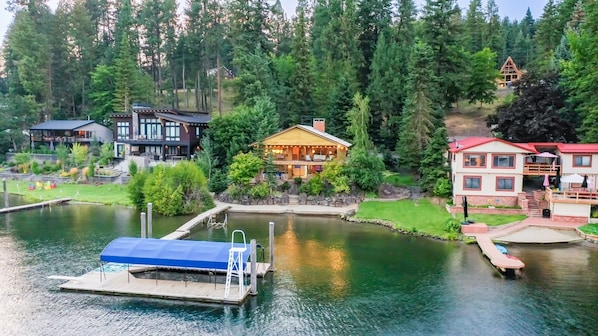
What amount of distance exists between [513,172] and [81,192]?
4104 centimetres

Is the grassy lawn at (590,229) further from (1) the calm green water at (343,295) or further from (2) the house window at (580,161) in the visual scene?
(2) the house window at (580,161)

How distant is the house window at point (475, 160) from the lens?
37.8 metres

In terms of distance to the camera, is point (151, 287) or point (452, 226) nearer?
point (151, 287)

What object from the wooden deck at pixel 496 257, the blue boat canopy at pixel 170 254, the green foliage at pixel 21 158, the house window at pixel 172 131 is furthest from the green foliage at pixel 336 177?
the green foliage at pixel 21 158

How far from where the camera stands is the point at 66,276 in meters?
24.3

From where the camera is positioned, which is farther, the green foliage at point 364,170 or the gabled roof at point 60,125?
the gabled roof at point 60,125

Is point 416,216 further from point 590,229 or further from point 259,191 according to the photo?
point 259,191

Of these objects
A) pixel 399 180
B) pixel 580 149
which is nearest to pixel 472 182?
pixel 580 149

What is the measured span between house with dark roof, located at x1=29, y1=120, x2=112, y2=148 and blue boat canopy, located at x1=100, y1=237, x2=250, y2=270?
44646 mm

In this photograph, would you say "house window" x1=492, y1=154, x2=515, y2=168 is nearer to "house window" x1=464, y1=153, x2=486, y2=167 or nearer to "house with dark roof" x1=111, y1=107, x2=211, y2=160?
"house window" x1=464, y1=153, x2=486, y2=167

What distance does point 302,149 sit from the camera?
49188mm

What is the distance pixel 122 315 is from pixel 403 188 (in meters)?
31.0

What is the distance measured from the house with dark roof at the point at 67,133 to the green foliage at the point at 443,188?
4605cm

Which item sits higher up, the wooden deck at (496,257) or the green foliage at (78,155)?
the green foliage at (78,155)
